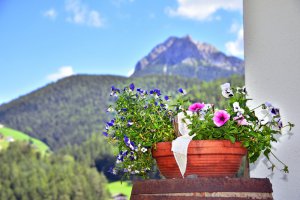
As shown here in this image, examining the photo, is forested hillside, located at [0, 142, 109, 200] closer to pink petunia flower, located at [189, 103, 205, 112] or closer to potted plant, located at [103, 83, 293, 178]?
potted plant, located at [103, 83, 293, 178]

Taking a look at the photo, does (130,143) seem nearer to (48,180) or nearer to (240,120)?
(240,120)

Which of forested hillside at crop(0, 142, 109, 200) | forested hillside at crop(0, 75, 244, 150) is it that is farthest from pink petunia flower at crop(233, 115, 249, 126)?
forested hillside at crop(0, 75, 244, 150)

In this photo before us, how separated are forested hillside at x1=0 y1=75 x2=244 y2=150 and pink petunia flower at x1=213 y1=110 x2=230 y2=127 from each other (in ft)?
140

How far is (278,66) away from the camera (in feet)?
7.89

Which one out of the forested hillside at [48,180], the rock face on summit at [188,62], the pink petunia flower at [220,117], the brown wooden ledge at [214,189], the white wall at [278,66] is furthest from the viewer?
the rock face on summit at [188,62]

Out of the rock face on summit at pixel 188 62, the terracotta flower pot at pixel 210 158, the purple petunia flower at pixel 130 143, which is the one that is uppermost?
the rock face on summit at pixel 188 62

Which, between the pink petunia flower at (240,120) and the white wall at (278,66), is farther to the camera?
the white wall at (278,66)

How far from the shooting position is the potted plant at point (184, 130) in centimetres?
191

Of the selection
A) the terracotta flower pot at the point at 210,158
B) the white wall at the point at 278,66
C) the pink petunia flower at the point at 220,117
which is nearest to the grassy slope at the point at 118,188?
the white wall at the point at 278,66

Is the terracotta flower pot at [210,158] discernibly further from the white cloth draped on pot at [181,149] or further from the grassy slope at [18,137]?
the grassy slope at [18,137]

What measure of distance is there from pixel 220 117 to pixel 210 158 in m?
0.14

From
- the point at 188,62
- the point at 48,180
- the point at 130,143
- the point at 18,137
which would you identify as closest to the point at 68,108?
the point at 18,137

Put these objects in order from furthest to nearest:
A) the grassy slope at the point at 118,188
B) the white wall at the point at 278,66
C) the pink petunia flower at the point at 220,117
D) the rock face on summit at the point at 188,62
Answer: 1. the rock face on summit at the point at 188,62
2. the grassy slope at the point at 118,188
3. the white wall at the point at 278,66
4. the pink petunia flower at the point at 220,117

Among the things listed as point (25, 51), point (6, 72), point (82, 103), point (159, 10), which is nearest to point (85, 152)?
point (82, 103)
